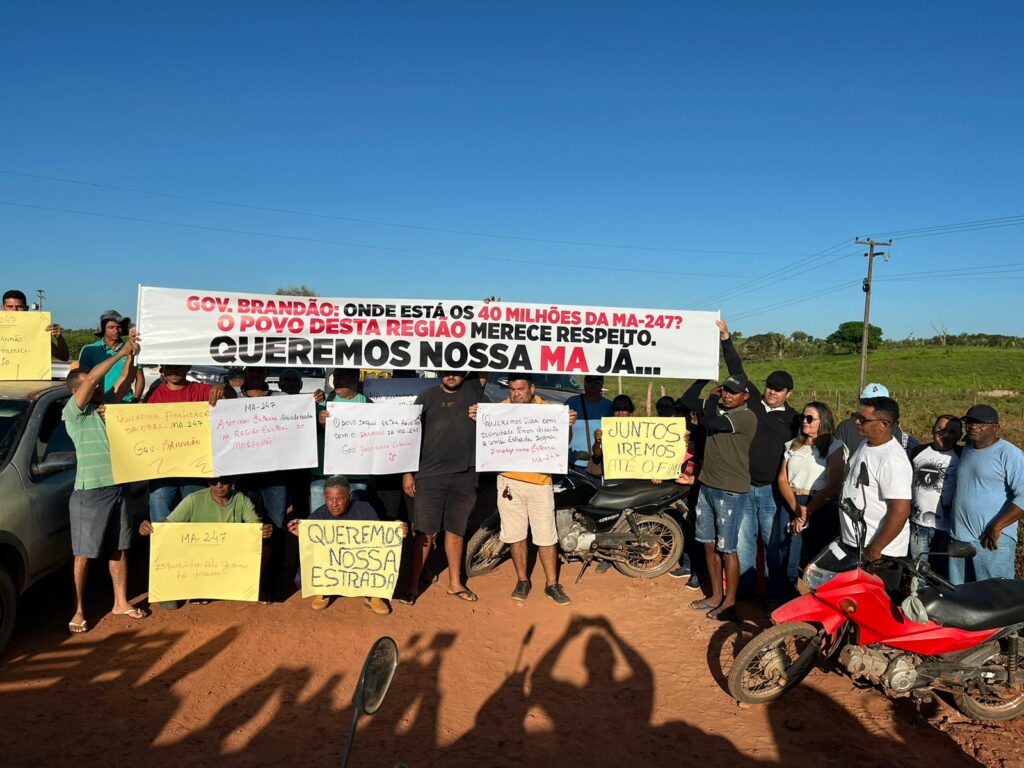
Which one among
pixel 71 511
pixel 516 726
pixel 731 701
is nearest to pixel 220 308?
pixel 71 511

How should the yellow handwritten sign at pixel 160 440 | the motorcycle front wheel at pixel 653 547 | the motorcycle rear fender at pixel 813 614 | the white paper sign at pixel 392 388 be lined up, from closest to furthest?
the motorcycle rear fender at pixel 813 614 < the yellow handwritten sign at pixel 160 440 < the motorcycle front wheel at pixel 653 547 < the white paper sign at pixel 392 388

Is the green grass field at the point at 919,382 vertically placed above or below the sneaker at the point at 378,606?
above

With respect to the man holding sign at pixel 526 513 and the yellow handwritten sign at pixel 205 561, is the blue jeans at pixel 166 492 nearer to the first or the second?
the yellow handwritten sign at pixel 205 561

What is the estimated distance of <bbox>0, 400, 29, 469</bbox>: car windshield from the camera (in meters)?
4.77

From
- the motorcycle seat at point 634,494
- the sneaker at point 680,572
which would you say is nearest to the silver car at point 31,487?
the motorcycle seat at point 634,494

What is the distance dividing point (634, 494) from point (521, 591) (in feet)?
4.85

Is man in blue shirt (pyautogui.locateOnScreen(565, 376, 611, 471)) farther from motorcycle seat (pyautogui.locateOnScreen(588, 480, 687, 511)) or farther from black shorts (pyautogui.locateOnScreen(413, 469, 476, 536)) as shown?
black shorts (pyautogui.locateOnScreen(413, 469, 476, 536))

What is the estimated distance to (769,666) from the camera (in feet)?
14.3

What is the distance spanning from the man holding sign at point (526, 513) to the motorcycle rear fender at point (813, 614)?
2.16 m

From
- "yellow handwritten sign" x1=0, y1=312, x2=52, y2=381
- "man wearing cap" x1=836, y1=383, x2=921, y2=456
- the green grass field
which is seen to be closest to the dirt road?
"man wearing cap" x1=836, y1=383, x2=921, y2=456

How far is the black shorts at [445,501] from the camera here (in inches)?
227

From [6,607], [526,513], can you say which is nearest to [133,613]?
[6,607]

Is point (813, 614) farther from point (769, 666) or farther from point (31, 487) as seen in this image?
point (31, 487)

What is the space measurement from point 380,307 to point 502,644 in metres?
2.96
